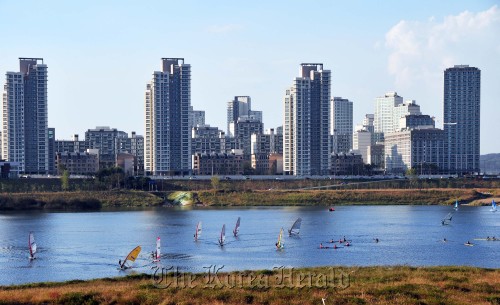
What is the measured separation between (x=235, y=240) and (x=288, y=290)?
5597cm

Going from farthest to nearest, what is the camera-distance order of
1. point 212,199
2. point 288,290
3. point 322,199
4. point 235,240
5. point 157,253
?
point 212,199 → point 322,199 → point 235,240 → point 157,253 → point 288,290

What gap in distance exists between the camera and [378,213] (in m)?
165

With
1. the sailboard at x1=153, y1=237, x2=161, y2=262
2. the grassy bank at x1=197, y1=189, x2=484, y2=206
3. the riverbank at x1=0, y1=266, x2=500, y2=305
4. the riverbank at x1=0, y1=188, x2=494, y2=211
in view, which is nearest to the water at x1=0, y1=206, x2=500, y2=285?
the sailboard at x1=153, y1=237, x2=161, y2=262

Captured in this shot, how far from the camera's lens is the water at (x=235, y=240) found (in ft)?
275

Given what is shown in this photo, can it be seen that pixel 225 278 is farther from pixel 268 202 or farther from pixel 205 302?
pixel 268 202

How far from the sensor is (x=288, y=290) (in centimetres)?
5388

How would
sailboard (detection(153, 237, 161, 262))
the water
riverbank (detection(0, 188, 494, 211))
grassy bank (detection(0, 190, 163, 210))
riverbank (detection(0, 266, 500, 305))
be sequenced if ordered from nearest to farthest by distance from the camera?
riverbank (detection(0, 266, 500, 305)) → the water → sailboard (detection(153, 237, 161, 262)) → grassy bank (detection(0, 190, 163, 210)) → riverbank (detection(0, 188, 494, 211))

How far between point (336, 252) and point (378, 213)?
236ft

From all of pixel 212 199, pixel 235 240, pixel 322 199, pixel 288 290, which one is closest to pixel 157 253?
pixel 235 240

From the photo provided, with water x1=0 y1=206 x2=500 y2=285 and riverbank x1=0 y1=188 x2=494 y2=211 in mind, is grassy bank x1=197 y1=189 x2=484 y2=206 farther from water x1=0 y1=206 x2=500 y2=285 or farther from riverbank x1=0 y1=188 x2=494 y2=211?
water x1=0 y1=206 x2=500 y2=285

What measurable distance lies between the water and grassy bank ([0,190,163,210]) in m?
14.8

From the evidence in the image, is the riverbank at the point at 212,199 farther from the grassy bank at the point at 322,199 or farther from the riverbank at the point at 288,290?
the riverbank at the point at 288,290

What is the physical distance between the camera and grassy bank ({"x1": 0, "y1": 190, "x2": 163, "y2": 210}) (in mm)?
178250

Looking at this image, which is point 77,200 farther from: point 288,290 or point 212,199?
point 288,290
